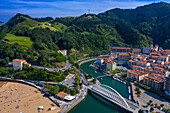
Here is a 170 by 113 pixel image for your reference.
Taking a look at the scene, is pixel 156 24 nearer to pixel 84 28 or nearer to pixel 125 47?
pixel 125 47

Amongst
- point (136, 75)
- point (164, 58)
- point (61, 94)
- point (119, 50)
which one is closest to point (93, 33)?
point (119, 50)

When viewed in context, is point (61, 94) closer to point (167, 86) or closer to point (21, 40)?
point (167, 86)

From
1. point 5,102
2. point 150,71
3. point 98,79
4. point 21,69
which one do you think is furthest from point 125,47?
point 5,102

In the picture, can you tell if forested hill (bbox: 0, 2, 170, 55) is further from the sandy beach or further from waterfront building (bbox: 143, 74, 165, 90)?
waterfront building (bbox: 143, 74, 165, 90)

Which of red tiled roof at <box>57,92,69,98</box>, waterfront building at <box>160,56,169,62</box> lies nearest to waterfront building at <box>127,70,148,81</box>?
waterfront building at <box>160,56,169,62</box>

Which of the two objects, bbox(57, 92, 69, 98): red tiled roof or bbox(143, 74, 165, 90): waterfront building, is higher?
→ bbox(143, 74, 165, 90): waterfront building

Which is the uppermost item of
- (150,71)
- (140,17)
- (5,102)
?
(140,17)
